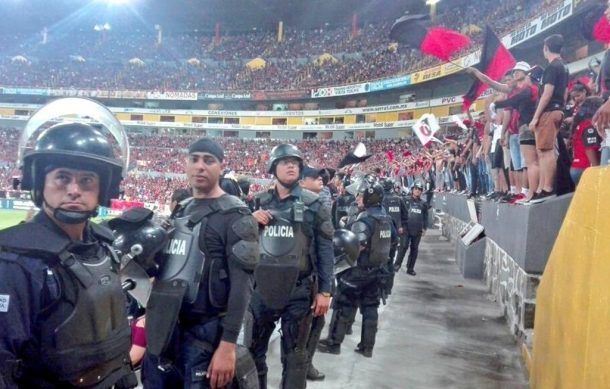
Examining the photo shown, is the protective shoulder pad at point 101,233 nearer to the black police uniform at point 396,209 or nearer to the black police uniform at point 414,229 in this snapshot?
the black police uniform at point 396,209

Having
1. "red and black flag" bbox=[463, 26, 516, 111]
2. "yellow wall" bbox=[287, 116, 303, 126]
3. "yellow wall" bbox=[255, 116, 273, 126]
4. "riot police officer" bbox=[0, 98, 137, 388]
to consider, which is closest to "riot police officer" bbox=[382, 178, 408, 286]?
"red and black flag" bbox=[463, 26, 516, 111]

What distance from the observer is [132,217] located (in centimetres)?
276

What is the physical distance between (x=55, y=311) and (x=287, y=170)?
2517 mm

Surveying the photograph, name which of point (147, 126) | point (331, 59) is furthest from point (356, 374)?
point (147, 126)

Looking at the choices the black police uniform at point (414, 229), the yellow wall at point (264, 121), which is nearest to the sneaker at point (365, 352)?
the black police uniform at point (414, 229)

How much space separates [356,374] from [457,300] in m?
4.17

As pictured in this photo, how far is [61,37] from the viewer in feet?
193

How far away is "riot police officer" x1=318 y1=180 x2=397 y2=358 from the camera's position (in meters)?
5.83

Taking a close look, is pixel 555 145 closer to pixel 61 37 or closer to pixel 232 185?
pixel 232 185

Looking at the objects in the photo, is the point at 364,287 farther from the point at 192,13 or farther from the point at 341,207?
the point at 192,13

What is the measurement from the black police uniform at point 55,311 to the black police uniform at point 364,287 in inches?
160

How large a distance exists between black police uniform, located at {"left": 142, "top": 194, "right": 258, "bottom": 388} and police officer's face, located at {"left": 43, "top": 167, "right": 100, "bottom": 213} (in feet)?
2.66

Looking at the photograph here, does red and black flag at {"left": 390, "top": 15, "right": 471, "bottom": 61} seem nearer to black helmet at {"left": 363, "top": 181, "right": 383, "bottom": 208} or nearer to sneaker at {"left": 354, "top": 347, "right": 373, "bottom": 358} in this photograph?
black helmet at {"left": 363, "top": 181, "right": 383, "bottom": 208}

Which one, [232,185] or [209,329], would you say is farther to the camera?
[232,185]
